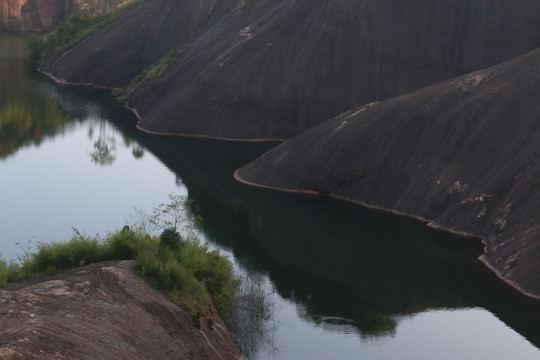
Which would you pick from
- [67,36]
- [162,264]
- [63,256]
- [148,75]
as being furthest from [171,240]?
[67,36]

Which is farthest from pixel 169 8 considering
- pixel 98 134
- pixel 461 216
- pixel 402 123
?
pixel 461 216

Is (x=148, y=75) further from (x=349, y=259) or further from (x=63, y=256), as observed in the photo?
(x=63, y=256)

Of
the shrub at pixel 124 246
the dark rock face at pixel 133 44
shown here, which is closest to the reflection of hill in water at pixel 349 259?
the shrub at pixel 124 246

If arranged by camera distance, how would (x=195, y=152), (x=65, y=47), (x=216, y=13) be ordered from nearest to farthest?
(x=195, y=152)
(x=216, y=13)
(x=65, y=47)

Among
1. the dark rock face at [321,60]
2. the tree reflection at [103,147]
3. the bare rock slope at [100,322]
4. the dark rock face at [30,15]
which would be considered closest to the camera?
the bare rock slope at [100,322]

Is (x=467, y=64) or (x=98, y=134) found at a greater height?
(x=467, y=64)

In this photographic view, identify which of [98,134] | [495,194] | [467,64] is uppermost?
[467,64]

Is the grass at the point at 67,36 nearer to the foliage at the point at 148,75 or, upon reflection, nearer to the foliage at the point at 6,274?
the foliage at the point at 148,75

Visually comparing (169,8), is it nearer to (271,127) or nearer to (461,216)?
(271,127)
